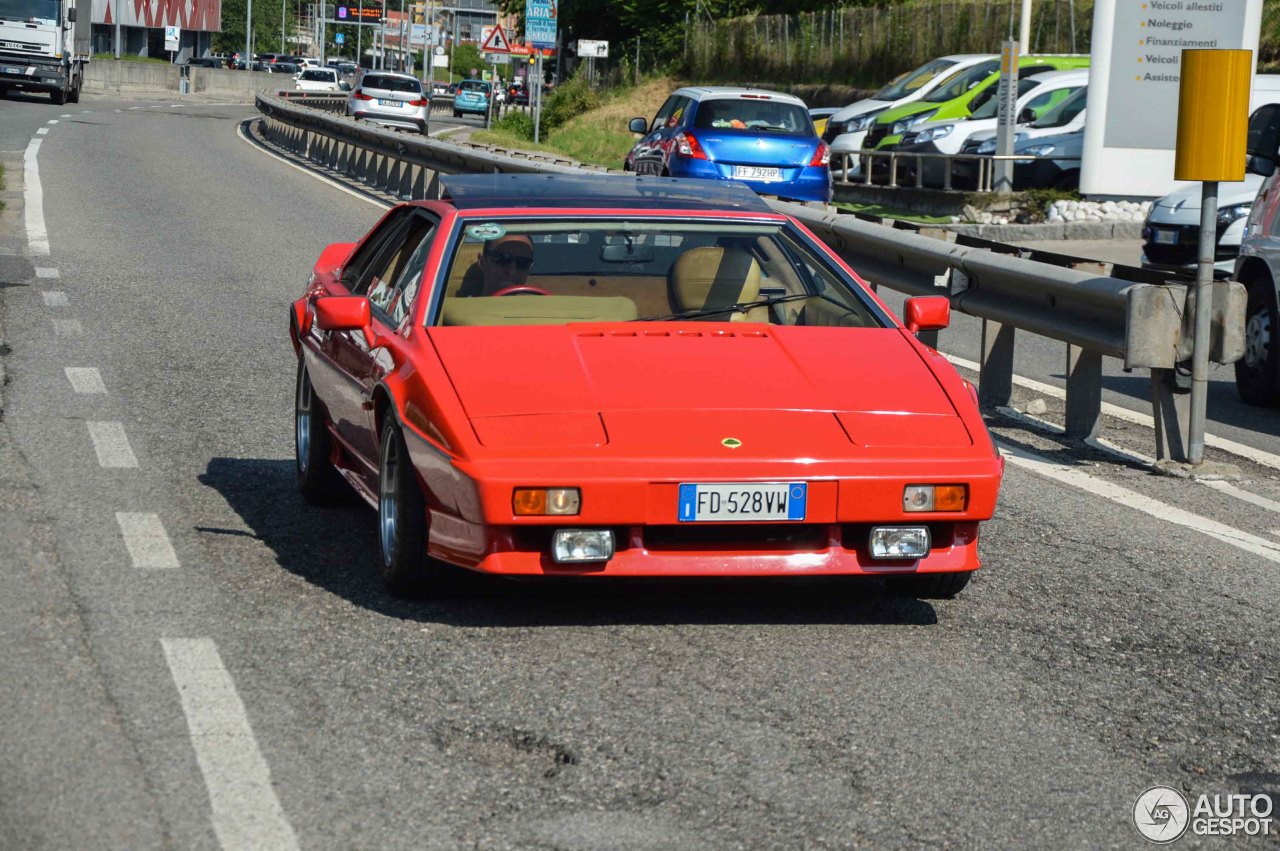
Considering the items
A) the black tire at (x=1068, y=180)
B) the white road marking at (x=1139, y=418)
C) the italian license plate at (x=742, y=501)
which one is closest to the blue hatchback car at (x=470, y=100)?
the black tire at (x=1068, y=180)

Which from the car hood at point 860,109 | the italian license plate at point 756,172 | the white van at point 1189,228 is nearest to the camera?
the white van at point 1189,228

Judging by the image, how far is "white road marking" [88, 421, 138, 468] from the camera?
26.1ft

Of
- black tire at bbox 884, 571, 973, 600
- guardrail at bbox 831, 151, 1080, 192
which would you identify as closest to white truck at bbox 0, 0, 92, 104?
guardrail at bbox 831, 151, 1080, 192

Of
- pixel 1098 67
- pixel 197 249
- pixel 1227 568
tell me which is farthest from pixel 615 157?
pixel 1227 568

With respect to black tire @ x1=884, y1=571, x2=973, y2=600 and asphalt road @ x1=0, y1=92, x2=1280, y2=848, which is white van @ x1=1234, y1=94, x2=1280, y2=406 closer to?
asphalt road @ x1=0, y1=92, x2=1280, y2=848

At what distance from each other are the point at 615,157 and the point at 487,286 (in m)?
37.5

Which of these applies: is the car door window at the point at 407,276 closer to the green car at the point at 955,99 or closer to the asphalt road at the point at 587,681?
the asphalt road at the point at 587,681

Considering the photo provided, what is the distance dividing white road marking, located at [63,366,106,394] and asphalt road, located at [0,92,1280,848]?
1.15 metres

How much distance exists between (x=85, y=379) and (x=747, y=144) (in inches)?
523

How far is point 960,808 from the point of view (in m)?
4.18

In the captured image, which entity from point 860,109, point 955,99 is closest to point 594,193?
point 955,99

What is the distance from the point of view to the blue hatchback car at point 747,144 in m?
22.3

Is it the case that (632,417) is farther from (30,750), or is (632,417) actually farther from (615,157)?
(615,157)

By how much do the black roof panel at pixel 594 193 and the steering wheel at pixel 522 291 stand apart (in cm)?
28
